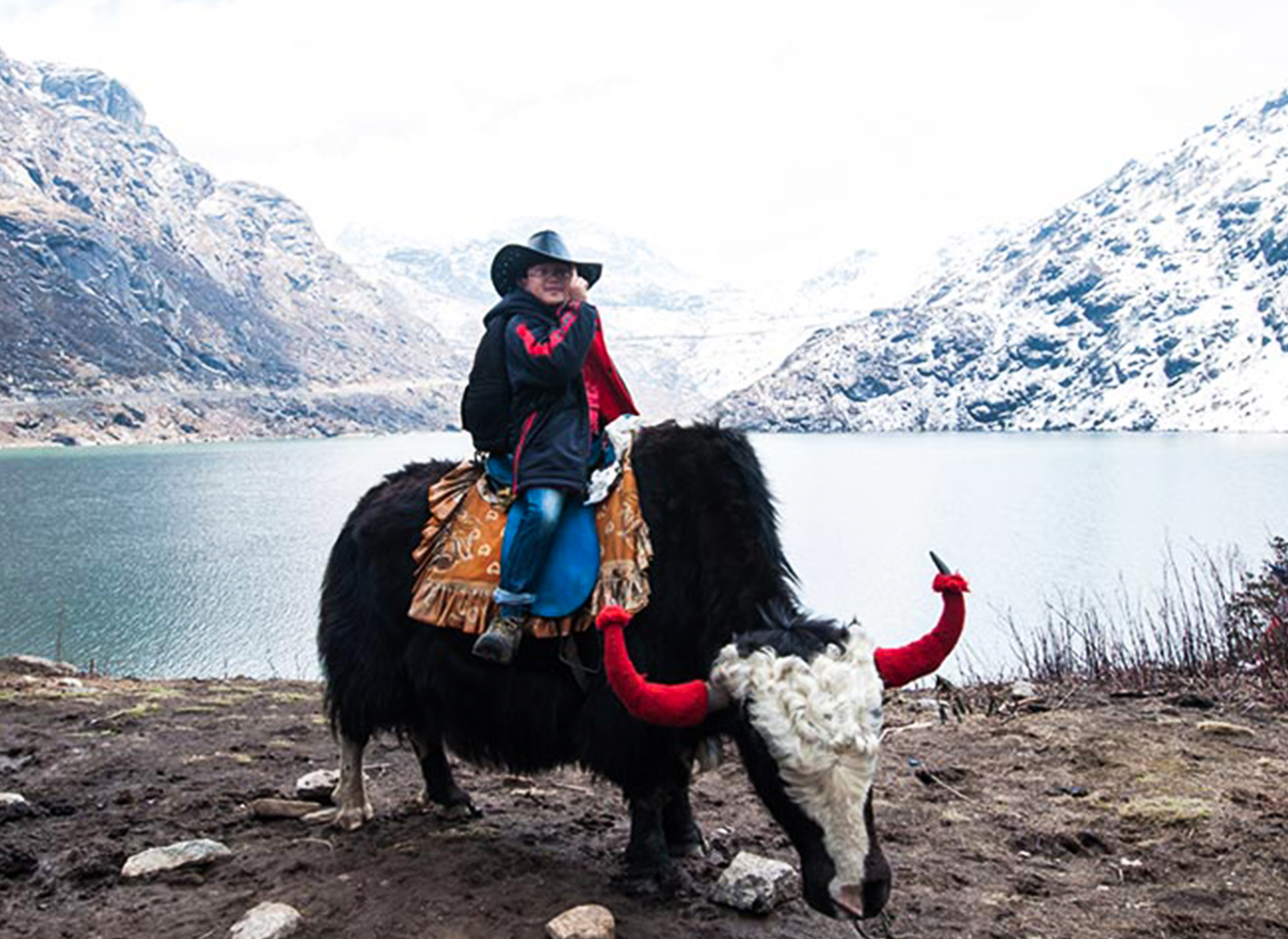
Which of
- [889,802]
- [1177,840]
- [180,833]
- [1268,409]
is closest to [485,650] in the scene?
[180,833]

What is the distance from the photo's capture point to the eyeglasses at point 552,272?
4191mm

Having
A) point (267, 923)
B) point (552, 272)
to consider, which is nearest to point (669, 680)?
point (267, 923)

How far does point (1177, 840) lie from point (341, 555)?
3.85 metres

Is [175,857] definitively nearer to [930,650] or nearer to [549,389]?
[549,389]

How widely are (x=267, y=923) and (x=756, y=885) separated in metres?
1.67

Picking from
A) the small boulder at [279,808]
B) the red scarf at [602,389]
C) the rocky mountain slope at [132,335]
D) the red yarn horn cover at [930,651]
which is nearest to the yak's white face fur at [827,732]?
the red yarn horn cover at [930,651]

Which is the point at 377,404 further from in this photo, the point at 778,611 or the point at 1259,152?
the point at 778,611

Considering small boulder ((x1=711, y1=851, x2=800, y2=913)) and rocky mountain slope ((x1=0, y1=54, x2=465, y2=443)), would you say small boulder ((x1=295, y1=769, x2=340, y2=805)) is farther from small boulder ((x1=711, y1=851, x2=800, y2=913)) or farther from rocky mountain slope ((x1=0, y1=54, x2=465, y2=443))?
rocky mountain slope ((x1=0, y1=54, x2=465, y2=443))

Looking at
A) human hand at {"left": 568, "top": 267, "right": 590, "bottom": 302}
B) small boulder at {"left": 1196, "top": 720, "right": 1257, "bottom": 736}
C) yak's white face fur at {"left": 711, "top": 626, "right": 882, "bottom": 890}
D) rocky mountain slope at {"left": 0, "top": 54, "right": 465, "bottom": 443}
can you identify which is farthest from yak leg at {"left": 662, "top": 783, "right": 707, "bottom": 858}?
rocky mountain slope at {"left": 0, "top": 54, "right": 465, "bottom": 443}

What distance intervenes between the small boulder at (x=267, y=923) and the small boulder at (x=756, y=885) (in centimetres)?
147

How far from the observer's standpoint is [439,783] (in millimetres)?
4707

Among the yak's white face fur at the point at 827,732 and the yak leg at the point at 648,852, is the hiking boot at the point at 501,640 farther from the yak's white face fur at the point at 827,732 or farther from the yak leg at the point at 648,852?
the yak's white face fur at the point at 827,732

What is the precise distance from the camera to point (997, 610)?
1795 cm

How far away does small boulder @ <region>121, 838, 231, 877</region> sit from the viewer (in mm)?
3877
